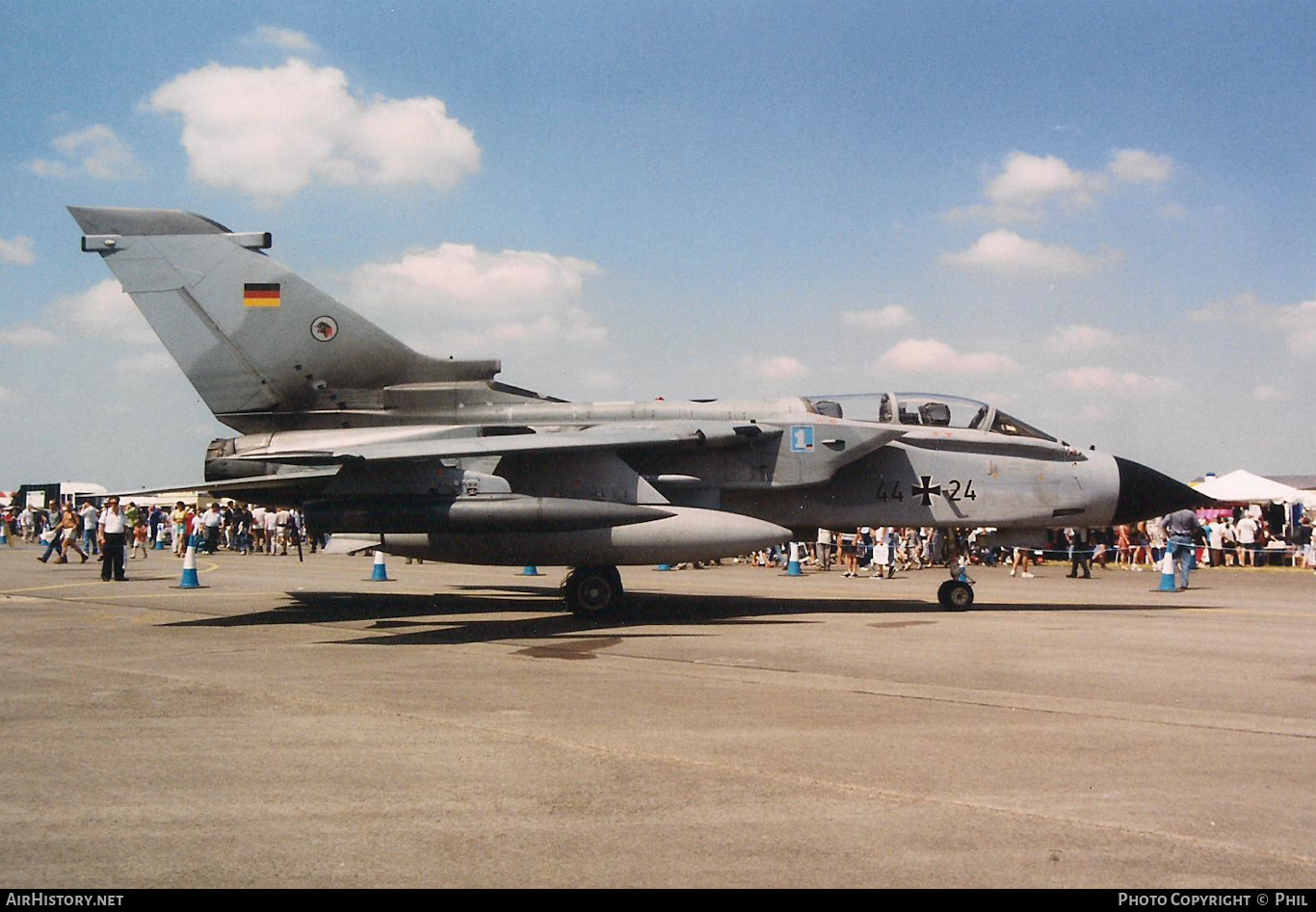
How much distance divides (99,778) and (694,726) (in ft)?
10.7

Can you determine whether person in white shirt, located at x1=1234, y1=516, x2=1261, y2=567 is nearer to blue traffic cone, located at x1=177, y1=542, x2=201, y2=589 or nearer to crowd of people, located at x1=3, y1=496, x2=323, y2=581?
crowd of people, located at x1=3, y1=496, x2=323, y2=581

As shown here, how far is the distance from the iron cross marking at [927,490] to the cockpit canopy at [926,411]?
2.55ft

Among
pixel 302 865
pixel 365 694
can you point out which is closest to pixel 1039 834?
pixel 302 865

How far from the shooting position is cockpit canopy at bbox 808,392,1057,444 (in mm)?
14508

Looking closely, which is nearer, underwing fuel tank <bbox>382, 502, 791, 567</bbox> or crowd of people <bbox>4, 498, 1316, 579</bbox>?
underwing fuel tank <bbox>382, 502, 791, 567</bbox>

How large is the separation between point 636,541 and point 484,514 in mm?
1861

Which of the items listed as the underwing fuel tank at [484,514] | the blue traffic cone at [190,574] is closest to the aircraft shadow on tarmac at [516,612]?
the underwing fuel tank at [484,514]

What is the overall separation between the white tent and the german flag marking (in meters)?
26.4

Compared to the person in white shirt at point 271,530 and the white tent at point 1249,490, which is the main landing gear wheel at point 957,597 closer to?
the white tent at point 1249,490

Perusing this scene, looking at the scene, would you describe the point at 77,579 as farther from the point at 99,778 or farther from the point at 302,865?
the point at 302,865

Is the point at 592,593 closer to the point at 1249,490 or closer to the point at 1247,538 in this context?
the point at 1247,538

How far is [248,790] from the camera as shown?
16.6ft

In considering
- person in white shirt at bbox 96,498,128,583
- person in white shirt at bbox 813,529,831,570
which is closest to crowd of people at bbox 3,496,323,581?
person in white shirt at bbox 96,498,128,583
